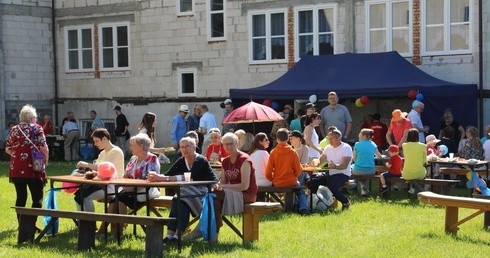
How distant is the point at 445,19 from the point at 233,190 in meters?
14.2

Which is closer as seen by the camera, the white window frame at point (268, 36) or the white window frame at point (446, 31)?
the white window frame at point (446, 31)

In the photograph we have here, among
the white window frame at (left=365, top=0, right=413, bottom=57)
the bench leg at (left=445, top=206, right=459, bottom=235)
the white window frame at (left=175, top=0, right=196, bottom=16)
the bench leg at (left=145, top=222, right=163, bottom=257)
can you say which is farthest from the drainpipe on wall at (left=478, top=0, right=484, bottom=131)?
the bench leg at (left=145, top=222, right=163, bottom=257)

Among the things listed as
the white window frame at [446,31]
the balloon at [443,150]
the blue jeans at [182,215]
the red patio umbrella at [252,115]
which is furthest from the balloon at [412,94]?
the blue jeans at [182,215]

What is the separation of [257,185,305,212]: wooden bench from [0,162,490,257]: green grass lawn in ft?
0.83

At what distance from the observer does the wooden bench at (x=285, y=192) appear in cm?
1506

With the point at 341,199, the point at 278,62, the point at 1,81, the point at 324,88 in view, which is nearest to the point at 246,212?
the point at 341,199

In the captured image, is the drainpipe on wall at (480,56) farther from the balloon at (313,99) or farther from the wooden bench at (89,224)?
the wooden bench at (89,224)

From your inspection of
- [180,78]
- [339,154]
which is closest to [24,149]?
[339,154]

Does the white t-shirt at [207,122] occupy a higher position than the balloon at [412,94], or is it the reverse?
the balloon at [412,94]

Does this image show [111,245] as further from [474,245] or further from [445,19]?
[445,19]


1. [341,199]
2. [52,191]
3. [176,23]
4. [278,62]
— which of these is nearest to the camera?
[52,191]

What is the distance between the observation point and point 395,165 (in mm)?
17531

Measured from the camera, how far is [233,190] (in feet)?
40.3

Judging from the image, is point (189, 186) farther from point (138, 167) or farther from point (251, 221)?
point (138, 167)
